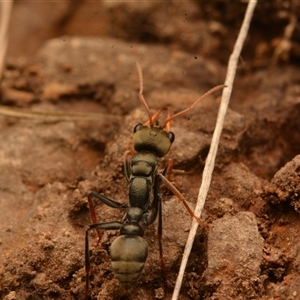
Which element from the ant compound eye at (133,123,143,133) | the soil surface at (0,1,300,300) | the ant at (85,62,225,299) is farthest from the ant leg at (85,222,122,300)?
the ant compound eye at (133,123,143,133)

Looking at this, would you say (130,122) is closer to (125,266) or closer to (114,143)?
(114,143)

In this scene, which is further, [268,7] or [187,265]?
[268,7]

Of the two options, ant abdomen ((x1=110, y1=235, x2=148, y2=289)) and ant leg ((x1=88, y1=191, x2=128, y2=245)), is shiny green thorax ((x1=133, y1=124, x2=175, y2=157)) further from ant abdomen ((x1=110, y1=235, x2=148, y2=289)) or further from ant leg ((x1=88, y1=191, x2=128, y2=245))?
ant abdomen ((x1=110, y1=235, x2=148, y2=289))

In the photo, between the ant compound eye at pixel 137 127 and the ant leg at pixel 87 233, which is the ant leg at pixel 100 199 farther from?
the ant compound eye at pixel 137 127

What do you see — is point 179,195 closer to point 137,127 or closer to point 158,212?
point 158,212

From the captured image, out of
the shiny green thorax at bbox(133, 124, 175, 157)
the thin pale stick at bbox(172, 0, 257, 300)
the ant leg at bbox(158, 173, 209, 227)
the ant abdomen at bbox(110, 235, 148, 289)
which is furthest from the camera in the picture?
the shiny green thorax at bbox(133, 124, 175, 157)

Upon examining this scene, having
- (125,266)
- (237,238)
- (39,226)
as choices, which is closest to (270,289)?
(237,238)

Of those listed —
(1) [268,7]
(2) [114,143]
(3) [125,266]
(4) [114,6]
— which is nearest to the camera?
(3) [125,266]

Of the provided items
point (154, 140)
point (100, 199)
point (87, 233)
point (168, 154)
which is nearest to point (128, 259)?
point (87, 233)
